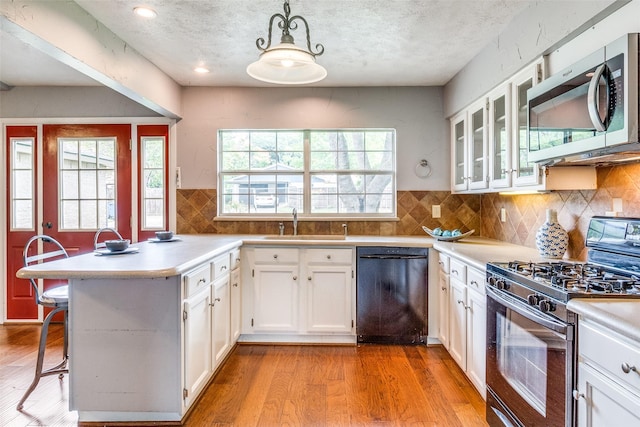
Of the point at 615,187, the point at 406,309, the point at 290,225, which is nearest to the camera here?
the point at 615,187

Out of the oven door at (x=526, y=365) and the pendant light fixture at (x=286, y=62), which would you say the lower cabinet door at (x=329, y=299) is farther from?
the pendant light fixture at (x=286, y=62)

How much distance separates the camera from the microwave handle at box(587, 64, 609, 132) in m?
1.45

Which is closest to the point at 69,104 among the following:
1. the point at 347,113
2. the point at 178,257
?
the point at 178,257

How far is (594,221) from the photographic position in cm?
200

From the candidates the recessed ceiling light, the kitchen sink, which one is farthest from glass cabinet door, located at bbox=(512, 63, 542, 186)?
the recessed ceiling light

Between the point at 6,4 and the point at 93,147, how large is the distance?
91.2 inches

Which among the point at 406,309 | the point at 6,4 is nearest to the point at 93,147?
the point at 6,4

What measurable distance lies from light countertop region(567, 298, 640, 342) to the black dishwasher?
1794 millimetres

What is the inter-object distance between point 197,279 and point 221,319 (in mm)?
604


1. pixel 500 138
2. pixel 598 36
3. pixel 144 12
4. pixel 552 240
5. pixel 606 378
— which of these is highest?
pixel 144 12

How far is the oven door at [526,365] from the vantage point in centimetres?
137

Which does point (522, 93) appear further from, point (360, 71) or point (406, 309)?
point (406, 309)

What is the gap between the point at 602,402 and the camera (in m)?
1.18

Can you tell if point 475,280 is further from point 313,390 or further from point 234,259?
point 234,259
